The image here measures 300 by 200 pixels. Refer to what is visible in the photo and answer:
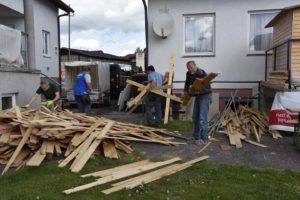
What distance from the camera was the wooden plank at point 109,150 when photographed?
6875 mm

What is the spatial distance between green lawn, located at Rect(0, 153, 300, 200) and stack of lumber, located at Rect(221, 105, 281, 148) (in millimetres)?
2055

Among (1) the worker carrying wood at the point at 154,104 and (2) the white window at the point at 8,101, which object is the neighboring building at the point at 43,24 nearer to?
(2) the white window at the point at 8,101

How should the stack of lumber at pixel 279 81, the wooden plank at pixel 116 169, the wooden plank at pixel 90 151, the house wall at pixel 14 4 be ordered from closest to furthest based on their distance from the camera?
the wooden plank at pixel 116 169 < the wooden plank at pixel 90 151 < the stack of lumber at pixel 279 81 < the house wall at pixel 14 4

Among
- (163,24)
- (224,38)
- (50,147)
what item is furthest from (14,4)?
(50,147)

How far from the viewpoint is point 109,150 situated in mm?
7059

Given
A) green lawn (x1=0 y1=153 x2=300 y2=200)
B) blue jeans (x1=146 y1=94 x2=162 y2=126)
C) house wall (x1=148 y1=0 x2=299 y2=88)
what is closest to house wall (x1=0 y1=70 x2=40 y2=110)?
blue jeans (x1=146 y1=94 x2=162 y2=126)

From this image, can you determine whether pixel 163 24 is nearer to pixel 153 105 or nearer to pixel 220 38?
pixel 220 38

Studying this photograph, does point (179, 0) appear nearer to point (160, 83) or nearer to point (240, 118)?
point (160, 83)

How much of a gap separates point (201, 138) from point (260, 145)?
4.30 feet

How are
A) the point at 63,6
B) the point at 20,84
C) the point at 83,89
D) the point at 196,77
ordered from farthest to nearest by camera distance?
the point at 63,6 < the point at 83,89 < the point at 20,84 < the point at 196,77

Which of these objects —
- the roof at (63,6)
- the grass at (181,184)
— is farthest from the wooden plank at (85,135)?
the roof at (63,6)

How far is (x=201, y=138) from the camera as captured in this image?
27.7 feet

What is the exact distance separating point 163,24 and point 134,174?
848cm

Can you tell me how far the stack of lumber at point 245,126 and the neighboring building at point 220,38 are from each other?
2.69m
